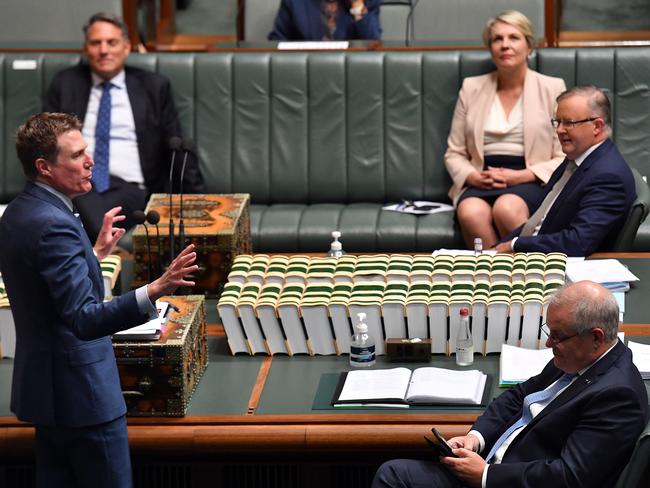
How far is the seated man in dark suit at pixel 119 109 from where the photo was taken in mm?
6191

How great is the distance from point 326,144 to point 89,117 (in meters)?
1.17

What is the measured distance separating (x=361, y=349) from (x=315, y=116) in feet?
9.12

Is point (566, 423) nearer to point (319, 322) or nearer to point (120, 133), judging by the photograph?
point (319, 322)

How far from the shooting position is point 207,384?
3.70 m

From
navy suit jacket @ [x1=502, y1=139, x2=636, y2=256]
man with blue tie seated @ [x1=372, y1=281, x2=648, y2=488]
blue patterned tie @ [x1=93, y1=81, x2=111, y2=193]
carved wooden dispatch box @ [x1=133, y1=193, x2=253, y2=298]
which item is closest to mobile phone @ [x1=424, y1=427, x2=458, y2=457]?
man with blue tie seated @ [x1=372, y1=281, x2=648, y2=488]

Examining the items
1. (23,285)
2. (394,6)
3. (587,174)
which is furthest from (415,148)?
(23,285)

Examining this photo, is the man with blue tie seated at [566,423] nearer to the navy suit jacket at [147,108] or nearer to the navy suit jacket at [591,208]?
the navy suit jacket at [591,208]

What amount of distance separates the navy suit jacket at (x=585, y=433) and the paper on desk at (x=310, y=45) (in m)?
3.63

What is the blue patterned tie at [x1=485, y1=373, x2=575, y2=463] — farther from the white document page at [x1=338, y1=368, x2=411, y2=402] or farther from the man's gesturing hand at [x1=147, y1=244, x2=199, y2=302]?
the man's gesturing hand at [x1=147, y1=244, x2=199, y2=302]

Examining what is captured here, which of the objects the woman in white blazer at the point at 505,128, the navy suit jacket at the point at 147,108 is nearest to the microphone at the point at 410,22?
the woman in white blazer at the point at 505,128

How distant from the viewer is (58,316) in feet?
10.3

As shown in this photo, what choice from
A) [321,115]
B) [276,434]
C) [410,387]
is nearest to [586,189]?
[410,387]

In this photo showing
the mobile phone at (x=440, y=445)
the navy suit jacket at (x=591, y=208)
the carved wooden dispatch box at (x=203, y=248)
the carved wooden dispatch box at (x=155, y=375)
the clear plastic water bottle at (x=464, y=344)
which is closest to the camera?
the mobile phone at (x=440, y=445)

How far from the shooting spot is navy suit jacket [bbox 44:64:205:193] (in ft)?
20.5
